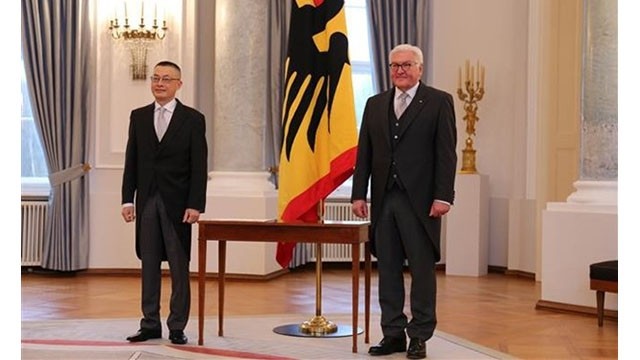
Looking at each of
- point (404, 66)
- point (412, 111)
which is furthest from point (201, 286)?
point (404, 66)

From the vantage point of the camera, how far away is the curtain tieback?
8336mm

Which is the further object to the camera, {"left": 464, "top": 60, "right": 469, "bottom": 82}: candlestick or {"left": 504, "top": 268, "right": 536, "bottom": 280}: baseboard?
{"left": 464, "top": 60, "right": 469, "bottom": 82}: candlestick

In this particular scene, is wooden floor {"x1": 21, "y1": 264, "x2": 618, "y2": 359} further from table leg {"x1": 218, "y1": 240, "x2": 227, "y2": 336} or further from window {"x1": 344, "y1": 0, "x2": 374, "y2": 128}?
window {"x1": 344, "y1": 0, "x2": 374, "y2": 128}

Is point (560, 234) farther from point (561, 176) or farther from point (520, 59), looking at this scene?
point (520, 59)

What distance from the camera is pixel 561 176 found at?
27.5 ft

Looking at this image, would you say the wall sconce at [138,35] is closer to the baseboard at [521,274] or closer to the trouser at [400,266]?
the baseboard at [521,274]

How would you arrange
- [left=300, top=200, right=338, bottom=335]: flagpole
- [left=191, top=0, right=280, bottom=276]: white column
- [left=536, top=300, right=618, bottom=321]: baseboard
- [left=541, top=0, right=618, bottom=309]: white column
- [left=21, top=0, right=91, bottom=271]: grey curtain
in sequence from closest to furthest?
[left=300, top=200, right=338, bottom=335]: flagpole
[left=536, top=300, right=618, bottom=321]: baseboard
[left=541, top=0, right=618, bottom=309]: white column
[left=191, top=0, right=280, bottom=276]: white column
[left=21, top=0, right=91, bottom=271]: grey curtain

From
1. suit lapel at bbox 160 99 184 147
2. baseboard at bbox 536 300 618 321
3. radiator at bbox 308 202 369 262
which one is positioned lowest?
baseboard at bbox 536 300 618 321

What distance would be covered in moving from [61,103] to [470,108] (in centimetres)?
404

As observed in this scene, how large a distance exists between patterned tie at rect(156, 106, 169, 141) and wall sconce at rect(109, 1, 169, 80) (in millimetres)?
3703

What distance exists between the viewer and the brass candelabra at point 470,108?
8805 millimetres

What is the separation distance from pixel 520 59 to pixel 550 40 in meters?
0.51

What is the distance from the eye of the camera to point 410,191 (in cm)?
433

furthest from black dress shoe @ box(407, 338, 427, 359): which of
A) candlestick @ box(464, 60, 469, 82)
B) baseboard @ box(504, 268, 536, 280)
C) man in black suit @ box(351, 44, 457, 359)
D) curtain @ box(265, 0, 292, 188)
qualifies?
candlestick @ box(464, 60, 469, 82)
